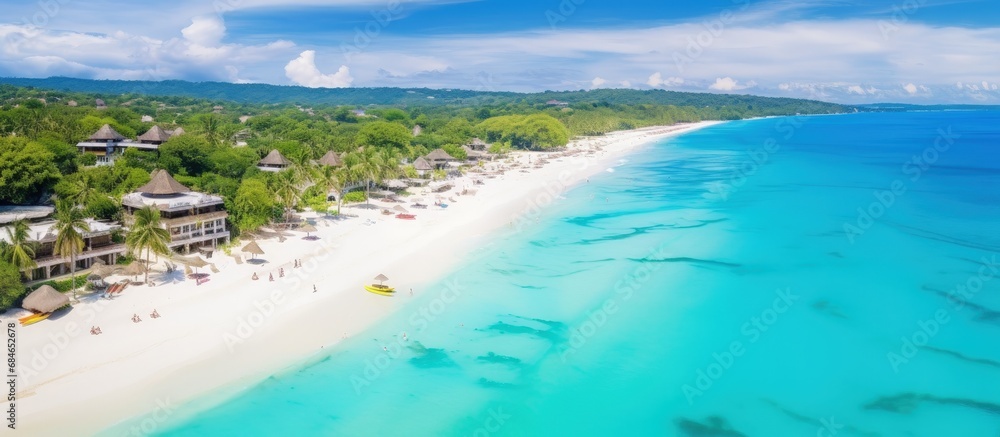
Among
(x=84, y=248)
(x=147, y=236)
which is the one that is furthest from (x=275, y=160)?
(x=147, y=236)

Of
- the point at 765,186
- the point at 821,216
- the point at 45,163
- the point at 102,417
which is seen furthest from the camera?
the point at 765,186

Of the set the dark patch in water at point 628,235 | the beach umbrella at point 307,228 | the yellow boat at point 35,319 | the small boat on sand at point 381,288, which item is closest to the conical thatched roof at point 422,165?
the beach umbrella at point 307,228

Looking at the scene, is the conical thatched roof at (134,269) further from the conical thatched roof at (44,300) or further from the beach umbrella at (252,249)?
the beach umbrella at (252,249)

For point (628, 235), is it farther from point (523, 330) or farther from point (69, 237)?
point (69, 237)

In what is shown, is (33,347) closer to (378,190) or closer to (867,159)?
(378,190)

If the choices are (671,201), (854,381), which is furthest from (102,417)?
(671,201)

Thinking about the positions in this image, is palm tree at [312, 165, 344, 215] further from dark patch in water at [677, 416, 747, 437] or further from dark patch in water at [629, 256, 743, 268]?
dark patch in water at [677, 416, 747, 437]
